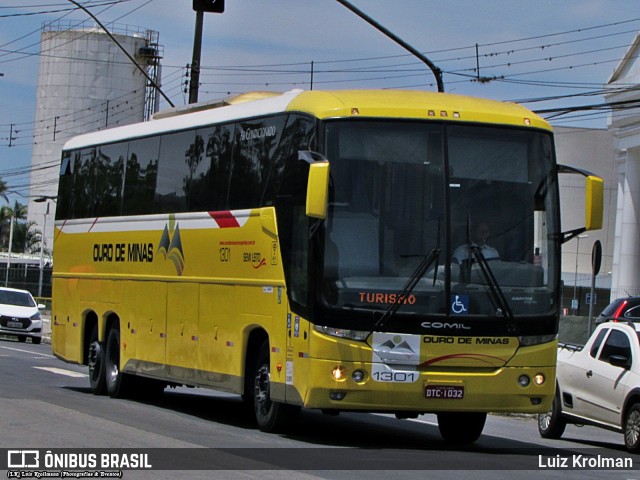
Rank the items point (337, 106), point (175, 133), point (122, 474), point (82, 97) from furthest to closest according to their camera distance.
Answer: point (82, 97), point (175, 133), point (337, 106), point (122, 474)

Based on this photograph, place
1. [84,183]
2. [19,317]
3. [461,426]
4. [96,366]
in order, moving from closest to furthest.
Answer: [461,426] → [96,366] → [84,183] → [19,317]

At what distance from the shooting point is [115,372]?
800 inches

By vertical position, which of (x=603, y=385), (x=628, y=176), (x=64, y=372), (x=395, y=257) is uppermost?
(x=628, y=176)

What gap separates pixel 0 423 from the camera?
1351 centimetres

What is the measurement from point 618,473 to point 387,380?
97.7 inches

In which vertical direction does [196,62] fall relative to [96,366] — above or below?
above

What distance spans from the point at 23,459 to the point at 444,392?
184 inches

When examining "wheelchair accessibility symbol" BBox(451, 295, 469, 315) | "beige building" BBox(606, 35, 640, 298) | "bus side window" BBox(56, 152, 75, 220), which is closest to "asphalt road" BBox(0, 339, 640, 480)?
"wheelchair accessibility symbol" BBox(451, 295, 469, 315)

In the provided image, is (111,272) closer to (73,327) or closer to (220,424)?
(73,327)

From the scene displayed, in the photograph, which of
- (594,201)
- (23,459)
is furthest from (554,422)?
(23,459)

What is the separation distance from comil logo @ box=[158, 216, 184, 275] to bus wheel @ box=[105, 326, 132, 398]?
8.62 ft

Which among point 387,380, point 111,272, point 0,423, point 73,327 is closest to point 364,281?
point 387,380

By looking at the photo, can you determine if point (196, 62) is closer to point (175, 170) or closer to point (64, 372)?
point (64, 372)

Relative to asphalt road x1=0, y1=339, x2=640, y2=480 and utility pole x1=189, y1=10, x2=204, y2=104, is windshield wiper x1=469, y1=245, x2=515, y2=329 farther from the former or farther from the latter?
utility pole x1=189, y1=10, x2=204, y2=104
